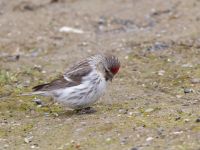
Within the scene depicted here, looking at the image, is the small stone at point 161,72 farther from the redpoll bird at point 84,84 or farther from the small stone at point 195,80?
the redpoll bird at point 84,84

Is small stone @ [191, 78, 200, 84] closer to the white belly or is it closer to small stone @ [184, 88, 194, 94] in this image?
small stone @ [184, 88, 194, 94]

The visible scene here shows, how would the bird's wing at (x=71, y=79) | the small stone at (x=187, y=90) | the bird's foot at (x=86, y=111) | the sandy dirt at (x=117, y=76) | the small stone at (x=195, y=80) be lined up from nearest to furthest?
the sandy dirt at (x=117, y=76), the bird's wing at (x=71, y=79), the bird's foot at (x=86, y=111), the small stone at (x=187, y=90), the small stone at (x=195, y=80)

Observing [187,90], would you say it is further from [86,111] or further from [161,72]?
[86,111]

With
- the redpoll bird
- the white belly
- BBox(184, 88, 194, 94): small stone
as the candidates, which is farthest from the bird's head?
BBox(184, 88, 194, 94): small stone

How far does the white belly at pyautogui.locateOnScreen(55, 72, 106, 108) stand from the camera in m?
9.26

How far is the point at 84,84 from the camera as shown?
933cm

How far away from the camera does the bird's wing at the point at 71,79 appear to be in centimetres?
945

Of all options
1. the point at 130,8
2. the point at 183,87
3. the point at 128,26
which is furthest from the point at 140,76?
the point at 130,8

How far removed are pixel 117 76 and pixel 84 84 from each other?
7.18ft

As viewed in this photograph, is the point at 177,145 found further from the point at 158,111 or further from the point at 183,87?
the point at 183,87

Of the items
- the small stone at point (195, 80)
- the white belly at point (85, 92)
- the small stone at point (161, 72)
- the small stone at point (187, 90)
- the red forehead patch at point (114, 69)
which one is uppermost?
the red forehead patch at point (114, 69)

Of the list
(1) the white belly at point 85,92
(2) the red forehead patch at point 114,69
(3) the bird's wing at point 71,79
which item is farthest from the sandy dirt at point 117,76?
(2) the red forehead patch at point 114,69

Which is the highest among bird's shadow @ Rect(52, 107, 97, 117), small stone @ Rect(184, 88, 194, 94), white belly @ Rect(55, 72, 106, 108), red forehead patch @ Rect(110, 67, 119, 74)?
red forehead patch @ Rect(110, 67, 119, 74)

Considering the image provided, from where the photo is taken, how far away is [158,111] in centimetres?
904
